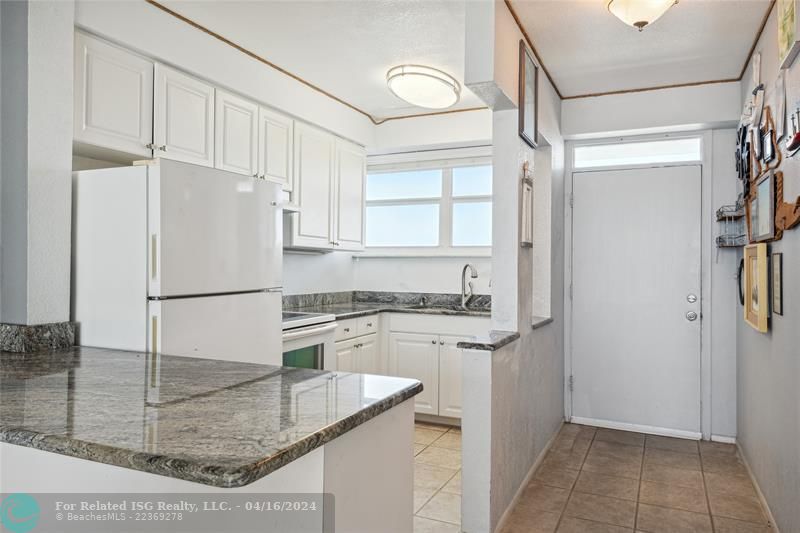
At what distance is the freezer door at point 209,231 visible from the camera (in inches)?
85.4

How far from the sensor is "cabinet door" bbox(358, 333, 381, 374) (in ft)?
13.4

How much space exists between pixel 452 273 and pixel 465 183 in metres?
0.79

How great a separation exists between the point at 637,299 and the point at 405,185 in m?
2.18

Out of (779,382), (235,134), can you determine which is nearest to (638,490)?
(779,382)

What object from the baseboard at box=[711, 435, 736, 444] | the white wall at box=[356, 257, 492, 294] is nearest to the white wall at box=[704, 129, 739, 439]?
the baseboard at box=[711, 435, 736, 444]

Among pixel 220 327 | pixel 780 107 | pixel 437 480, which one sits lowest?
pixel 437 480

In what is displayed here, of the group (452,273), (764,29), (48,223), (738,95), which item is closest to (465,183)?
(452,273)

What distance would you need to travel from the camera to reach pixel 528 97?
2.88 m

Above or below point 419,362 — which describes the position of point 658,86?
above

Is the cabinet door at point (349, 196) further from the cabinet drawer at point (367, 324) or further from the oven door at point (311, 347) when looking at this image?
the oven door at point (311, 347)

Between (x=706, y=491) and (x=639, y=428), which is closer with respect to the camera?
(x=706, y=491)

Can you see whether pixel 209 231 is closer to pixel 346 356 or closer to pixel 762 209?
pixel 346 356

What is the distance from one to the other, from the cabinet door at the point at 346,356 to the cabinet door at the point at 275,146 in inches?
46.0

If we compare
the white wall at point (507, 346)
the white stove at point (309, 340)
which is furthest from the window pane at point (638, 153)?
the white stove at point (309, 340)
